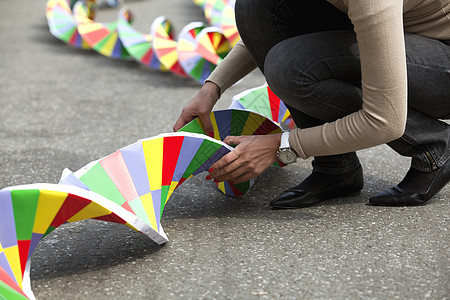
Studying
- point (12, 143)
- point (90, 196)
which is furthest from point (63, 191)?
point (12, 143)

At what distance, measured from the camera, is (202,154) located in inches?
56.0

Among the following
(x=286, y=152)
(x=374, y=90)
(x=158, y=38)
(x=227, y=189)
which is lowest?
(x=158, y=38)

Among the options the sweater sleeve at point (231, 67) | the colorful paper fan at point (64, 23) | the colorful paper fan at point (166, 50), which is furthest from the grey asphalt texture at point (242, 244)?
the colorful paper fan at point (64, 23)

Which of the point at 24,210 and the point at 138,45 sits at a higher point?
the point at 24,210

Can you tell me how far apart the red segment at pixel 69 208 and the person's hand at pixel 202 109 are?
585 millimetres

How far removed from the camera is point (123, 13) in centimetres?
359

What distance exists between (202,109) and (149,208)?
43cm

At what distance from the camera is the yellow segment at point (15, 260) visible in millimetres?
1131

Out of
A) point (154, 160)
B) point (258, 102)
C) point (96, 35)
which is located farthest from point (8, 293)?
point (96, 35)

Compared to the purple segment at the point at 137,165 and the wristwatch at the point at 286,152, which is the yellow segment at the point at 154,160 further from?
the wristwatch at the point at 286,152

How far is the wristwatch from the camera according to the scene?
1.43 metres

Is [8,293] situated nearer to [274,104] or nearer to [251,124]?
[251,124]

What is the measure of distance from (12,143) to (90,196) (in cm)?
129

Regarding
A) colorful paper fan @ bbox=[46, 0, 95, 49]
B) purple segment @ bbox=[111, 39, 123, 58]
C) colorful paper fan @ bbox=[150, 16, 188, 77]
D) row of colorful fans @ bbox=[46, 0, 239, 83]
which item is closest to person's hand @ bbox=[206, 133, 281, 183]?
row of colorful fans @ bbox=[46, 0, 239, 83]
